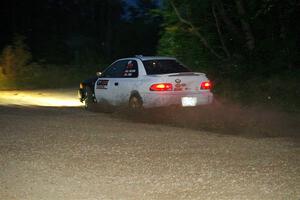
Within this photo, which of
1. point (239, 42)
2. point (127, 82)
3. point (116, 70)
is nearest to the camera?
point (127, 82)

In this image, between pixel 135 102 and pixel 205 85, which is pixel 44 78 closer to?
pixel 135 102

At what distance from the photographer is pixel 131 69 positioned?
50.7ft

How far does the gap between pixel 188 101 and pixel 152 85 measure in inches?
35.6

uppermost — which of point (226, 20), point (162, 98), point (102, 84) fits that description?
point (226, 20)

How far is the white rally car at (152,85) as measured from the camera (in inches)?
567

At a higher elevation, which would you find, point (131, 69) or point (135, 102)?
point (131, 69)

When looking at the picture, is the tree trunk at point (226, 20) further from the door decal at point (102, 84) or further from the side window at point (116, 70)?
the door decal at point (102, 84)

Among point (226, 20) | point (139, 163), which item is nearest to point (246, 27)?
point (226, 20)

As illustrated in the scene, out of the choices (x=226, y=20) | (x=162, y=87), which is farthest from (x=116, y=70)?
(x=226, y=20)

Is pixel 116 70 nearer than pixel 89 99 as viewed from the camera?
Yes

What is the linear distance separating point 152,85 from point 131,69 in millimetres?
1200

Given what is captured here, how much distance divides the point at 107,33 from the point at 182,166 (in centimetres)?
5558

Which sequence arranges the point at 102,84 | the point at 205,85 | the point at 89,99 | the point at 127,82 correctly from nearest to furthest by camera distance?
the point at 205,85 < the point at 127,82 < the point at 102,84 < the point at 89,99

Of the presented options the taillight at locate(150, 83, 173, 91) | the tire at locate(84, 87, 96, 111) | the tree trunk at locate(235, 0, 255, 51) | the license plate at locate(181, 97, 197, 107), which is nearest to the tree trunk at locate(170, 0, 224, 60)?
the tree trunk at locate(235, 0, 255, 51)
